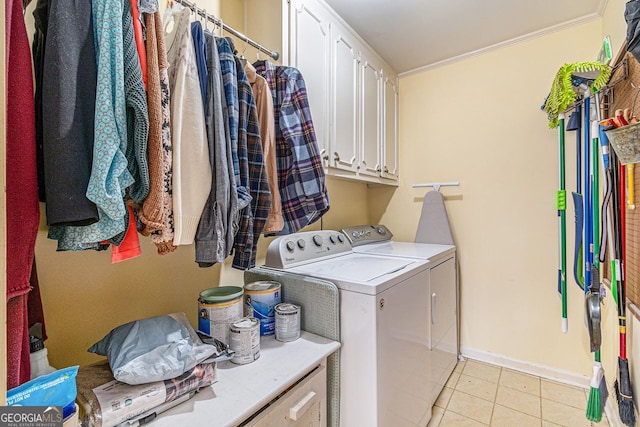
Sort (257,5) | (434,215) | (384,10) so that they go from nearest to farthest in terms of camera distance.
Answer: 1. (257,5)
2. (384,10)
3. (434,215)

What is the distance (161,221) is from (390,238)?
2.02 meters

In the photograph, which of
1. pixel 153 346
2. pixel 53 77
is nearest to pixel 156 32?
pixel 53 77

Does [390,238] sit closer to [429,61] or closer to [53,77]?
[429,61]

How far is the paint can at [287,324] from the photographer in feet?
3.90

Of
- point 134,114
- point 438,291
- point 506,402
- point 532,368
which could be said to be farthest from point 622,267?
point 134,114

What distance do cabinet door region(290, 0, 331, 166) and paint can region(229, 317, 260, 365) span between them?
976 mm

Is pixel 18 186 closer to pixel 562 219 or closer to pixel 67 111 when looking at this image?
pixel 67 111

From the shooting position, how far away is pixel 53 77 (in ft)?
2.08

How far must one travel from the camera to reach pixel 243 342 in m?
1.03

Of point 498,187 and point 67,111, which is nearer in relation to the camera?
point 67,111

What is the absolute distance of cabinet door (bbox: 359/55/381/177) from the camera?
2.03m

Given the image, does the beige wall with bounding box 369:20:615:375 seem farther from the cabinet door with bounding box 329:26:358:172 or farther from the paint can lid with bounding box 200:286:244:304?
the paint can lid with bounding box 200:286:244:304

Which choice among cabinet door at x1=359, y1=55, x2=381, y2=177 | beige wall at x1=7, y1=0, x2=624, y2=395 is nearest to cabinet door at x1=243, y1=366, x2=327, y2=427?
beige wall at x1=7, y1=0, x2=624, y2=395

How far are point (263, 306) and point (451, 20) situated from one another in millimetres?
2065
